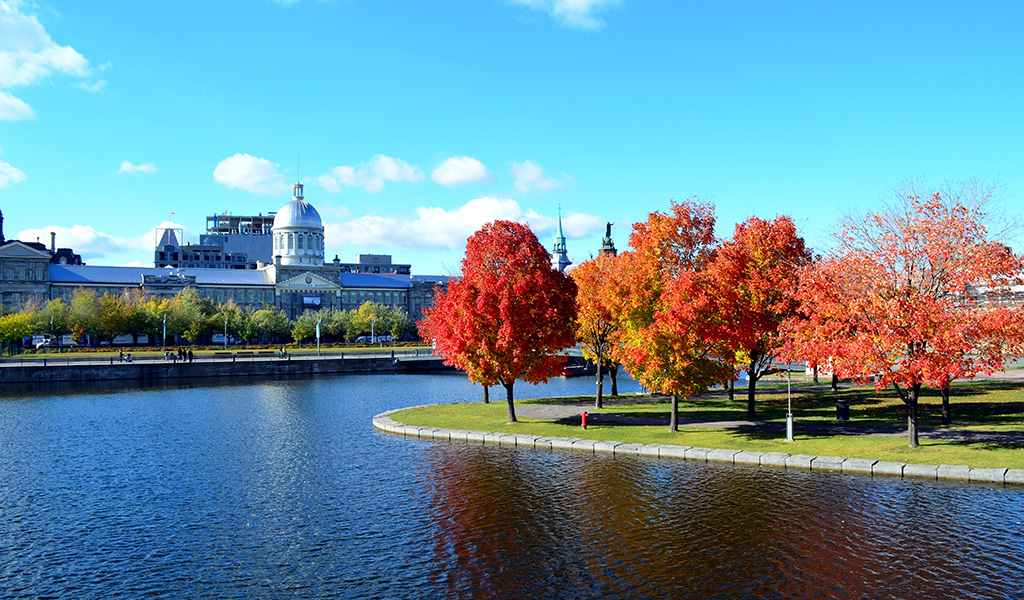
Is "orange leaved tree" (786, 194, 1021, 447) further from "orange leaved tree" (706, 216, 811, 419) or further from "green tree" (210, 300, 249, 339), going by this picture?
"green tree" (210, 300, 249, 339)

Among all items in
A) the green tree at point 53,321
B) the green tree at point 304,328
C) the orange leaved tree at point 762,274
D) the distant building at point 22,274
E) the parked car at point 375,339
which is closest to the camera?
the orange leaved tree at point 762,274

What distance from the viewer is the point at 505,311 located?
37.3 meters

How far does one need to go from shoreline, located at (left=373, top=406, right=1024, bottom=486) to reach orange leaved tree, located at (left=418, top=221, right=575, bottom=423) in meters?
3.88

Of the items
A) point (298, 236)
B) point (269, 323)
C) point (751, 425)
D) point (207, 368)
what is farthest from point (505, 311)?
point (298, 236)

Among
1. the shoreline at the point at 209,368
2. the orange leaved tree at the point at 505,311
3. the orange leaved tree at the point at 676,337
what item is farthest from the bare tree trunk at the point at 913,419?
the shoreline at the point at 209,368

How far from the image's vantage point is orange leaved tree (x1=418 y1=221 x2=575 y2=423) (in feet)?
124

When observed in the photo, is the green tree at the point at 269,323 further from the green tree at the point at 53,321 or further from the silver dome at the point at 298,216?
the silver dome at the point at 298,216

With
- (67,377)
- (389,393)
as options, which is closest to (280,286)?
(67,377)

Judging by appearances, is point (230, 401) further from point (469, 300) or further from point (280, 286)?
point (280, 286)

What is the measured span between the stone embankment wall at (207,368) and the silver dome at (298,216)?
264 ft

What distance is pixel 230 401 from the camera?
5694 cm

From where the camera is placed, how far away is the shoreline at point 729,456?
25.5 metres

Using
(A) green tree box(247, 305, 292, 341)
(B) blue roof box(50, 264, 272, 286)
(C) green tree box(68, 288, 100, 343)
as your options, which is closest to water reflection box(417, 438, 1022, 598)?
(C) green tree box(68, 288, 100, 343)

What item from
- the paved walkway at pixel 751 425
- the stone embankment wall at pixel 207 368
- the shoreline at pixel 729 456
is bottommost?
the shoreline at pixel 729 456
